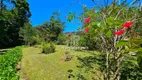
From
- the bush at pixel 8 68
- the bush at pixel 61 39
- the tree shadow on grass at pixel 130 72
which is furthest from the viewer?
the bush at pixel 61 39

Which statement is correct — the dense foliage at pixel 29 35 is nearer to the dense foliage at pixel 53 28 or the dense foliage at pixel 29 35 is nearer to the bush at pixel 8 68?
the dense foliage at pixel 53 28

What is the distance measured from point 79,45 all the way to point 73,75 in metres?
16.8

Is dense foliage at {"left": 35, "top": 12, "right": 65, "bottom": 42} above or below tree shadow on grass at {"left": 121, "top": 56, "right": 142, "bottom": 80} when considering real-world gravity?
above

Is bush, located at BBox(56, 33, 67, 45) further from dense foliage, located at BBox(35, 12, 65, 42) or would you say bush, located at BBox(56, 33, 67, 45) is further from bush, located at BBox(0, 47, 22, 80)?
bush, located at BBox(0, 47, 22, 80)

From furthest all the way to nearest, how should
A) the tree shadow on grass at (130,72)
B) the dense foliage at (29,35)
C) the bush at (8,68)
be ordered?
the dense foliage at (29,35), the tree shadow on grass at (130,72), the bush at (8,68)

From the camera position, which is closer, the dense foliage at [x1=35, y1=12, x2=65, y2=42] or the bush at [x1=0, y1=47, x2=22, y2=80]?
the bush at [x1=0, y1=47, x2=22, y2=80]

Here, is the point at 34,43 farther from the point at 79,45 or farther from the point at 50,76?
the point at 50,76

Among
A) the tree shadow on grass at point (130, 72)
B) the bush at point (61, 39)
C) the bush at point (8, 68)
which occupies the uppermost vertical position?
the bush at point (61, 39)

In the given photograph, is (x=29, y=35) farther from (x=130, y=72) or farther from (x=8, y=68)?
(x=8, y=68)

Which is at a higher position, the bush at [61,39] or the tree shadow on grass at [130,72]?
the bush at [61,39]

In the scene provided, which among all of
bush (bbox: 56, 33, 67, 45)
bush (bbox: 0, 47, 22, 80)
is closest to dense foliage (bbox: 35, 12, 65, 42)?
bush (bbox: 56, 33, 67, 45)

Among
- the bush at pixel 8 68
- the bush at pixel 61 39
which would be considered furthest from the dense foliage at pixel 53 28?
the bush at pixel 8 68

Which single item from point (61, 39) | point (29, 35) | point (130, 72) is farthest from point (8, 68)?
point (29, 35)

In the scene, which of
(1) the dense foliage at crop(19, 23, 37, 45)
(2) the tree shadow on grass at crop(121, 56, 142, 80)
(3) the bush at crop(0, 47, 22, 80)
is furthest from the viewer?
(1) the dense foliage at crop(19, 23, 37, 45)
